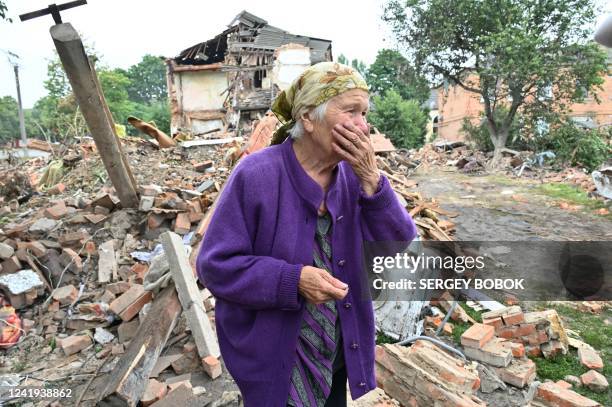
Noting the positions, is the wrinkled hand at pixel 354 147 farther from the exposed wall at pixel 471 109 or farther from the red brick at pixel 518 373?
the exposed wall at pixel 471 109

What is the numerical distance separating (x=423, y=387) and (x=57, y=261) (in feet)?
14.5

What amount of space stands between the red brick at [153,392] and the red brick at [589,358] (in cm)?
358

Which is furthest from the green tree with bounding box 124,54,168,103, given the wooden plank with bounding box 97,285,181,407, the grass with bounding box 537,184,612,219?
the wooden plank with bounding box 97,285,181,407

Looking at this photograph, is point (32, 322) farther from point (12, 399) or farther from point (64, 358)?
point (12, 399)

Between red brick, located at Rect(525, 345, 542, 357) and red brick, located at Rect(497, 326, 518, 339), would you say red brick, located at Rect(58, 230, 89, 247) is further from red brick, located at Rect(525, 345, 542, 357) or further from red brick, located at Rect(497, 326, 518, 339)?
red brick, located at Rect(525, 345, 542, 357)

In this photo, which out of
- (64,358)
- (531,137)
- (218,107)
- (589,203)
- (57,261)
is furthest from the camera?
(218,107)

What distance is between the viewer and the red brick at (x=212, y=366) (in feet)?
10.6

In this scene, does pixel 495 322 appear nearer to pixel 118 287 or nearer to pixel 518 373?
pixel 518 373

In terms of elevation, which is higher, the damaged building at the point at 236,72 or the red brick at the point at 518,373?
the damaged building at the point at 236,72

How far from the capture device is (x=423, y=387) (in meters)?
2.71

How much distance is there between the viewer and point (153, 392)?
2934mm

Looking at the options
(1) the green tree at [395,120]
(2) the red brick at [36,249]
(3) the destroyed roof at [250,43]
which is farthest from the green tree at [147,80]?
(2) the red brick at [36,249]

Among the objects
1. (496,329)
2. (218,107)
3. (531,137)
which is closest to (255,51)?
(218,107)

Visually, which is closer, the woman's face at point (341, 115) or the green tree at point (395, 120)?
the woman's face at point (341, 115)
